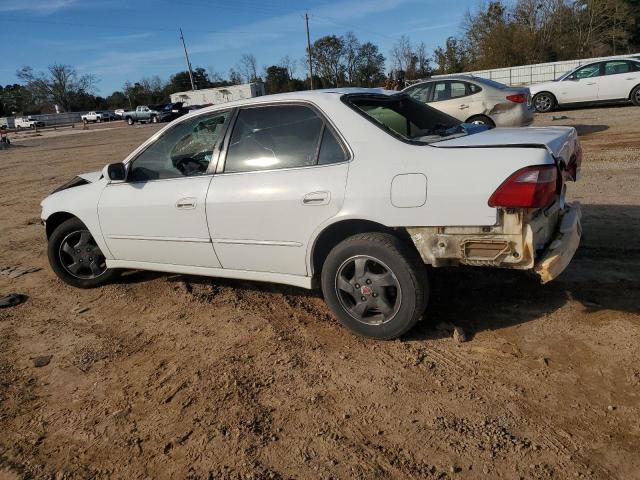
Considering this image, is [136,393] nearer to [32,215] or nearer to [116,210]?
[116,210]

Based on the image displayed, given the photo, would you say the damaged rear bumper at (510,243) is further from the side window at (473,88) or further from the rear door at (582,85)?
the rear door at (582,85)

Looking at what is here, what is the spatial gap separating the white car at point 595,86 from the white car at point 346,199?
14762mm

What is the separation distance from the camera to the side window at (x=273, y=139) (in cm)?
351

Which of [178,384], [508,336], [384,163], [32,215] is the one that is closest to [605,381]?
[508,336]

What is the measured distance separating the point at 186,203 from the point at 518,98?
28.5 ft

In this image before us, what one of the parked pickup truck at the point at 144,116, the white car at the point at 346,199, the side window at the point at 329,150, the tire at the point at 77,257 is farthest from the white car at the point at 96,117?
the side window at the point at 329,150

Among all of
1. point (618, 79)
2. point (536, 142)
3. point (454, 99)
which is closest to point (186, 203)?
point (536, 142)

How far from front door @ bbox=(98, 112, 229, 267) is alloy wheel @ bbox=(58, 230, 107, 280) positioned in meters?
0.46

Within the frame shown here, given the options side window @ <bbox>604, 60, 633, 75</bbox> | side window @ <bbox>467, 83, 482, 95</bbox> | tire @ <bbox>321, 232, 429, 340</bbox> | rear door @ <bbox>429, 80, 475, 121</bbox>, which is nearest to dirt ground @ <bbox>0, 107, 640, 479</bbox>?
tire @ <bbox>321, 232, 429, 340</bbox>

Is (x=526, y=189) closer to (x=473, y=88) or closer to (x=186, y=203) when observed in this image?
(x=186, y=203)

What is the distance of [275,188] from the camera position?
3.50 metres

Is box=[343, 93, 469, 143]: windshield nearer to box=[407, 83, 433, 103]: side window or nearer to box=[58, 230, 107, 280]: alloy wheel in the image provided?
box=[58, 230, 107, 280]: alloy wheel

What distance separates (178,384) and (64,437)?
69 cm

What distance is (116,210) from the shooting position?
437cm
